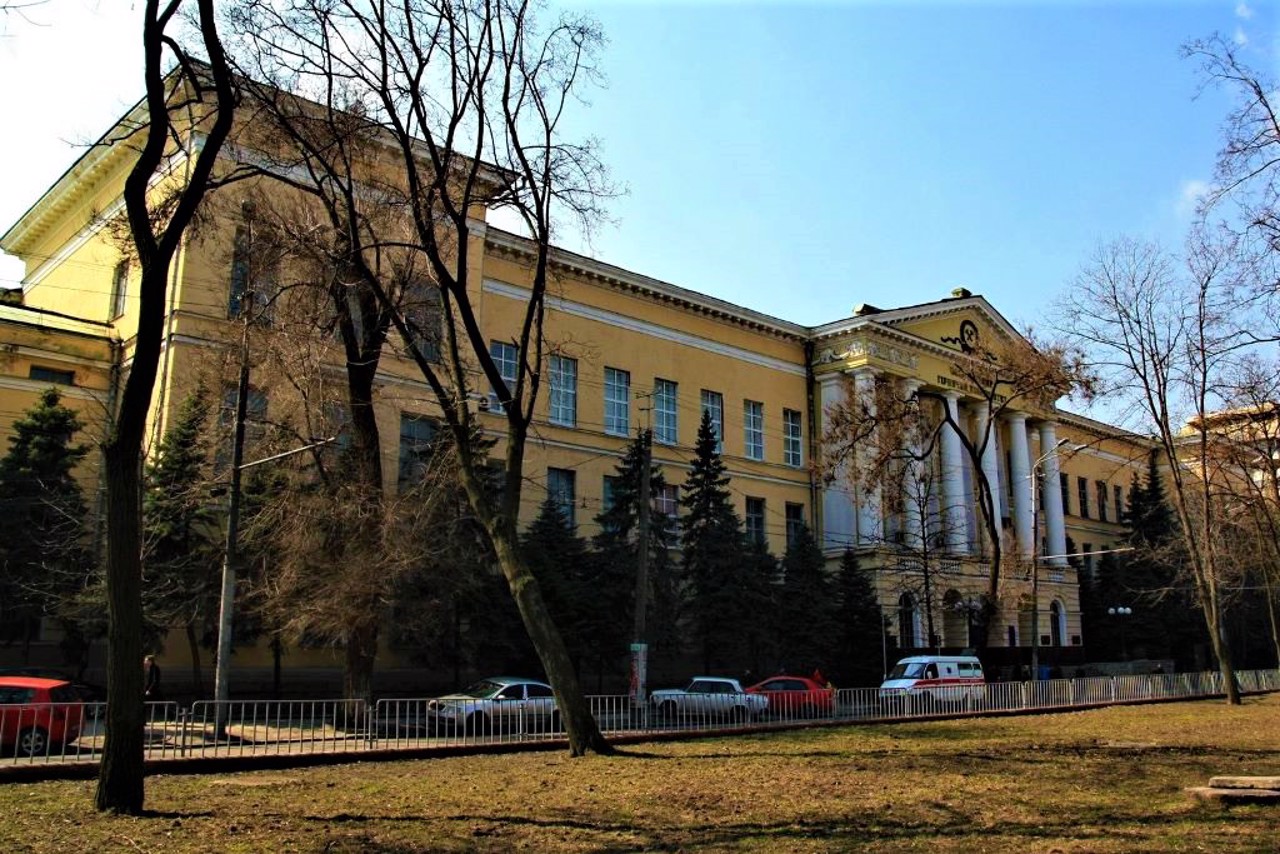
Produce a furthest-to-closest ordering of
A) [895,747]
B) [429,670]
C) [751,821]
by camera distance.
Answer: [429,670], [895,747], [751,821]

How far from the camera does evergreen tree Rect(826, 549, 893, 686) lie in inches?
1758

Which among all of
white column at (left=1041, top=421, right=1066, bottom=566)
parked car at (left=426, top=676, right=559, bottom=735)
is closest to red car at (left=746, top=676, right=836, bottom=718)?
parked car at (left=426, top=676, right=559, bottom=735)

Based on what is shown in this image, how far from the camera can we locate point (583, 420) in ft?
147

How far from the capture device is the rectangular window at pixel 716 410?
5009 cm

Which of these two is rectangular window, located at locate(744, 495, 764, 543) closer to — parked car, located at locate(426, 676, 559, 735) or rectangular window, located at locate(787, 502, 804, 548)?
rectangular window, located at locate(787, 502, 804, 548)

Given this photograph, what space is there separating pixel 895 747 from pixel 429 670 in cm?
1941

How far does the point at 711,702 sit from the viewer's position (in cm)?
2462

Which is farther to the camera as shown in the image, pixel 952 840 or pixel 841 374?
pixel 841 374

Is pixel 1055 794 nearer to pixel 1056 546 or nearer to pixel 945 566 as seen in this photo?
pixel 945 566

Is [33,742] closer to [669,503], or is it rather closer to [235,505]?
[235,505]

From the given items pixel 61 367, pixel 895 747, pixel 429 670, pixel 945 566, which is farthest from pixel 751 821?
pixel 945 566

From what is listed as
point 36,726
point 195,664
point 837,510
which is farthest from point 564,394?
point 36,726

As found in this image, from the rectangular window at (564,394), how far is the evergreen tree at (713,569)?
670cm

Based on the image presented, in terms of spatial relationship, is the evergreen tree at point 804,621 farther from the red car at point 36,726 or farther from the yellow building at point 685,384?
the red car at point 36,726
